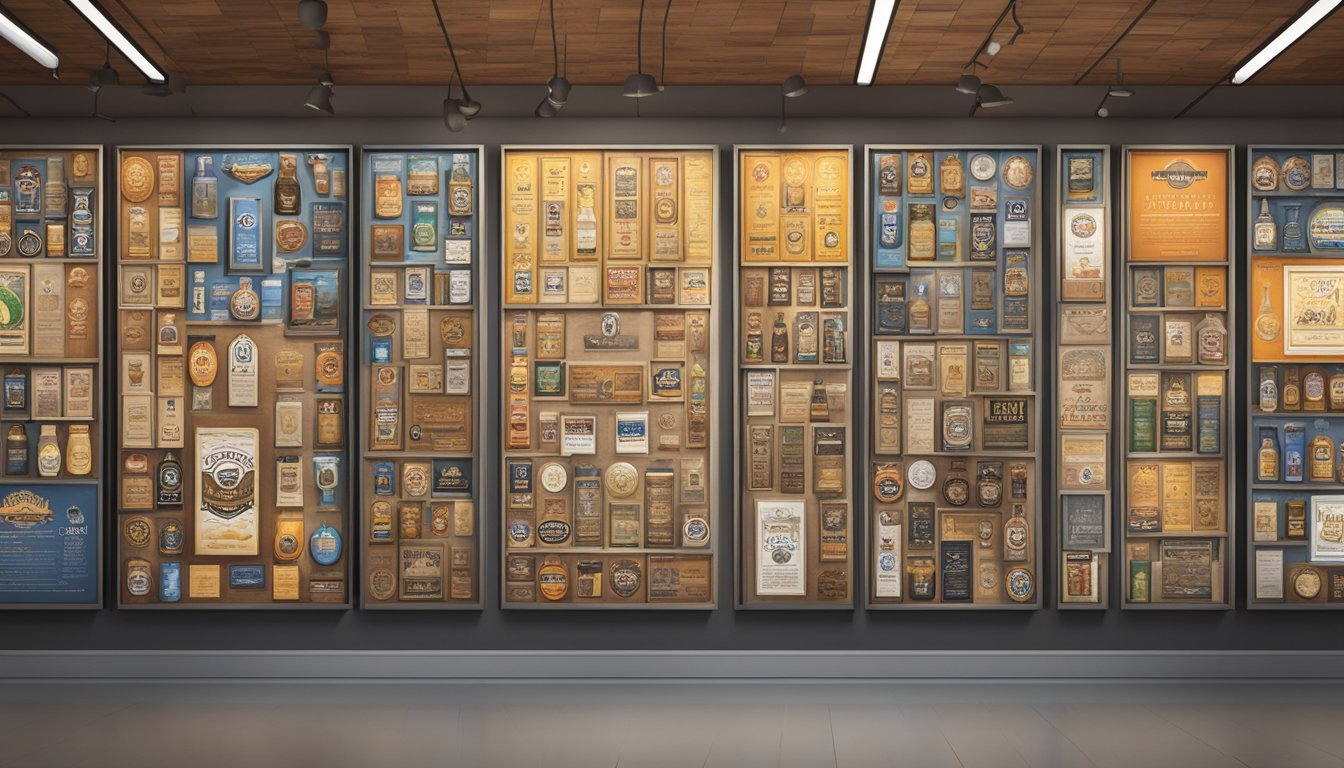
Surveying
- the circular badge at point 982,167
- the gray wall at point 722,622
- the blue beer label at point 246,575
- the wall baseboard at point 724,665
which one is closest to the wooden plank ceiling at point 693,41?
the gray wall at point 722,622

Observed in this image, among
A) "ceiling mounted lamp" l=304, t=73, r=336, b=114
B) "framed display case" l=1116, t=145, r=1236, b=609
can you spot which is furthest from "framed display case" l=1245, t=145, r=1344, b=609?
"ceiling mounted lamp" l=304, t=73, r=336, b=114

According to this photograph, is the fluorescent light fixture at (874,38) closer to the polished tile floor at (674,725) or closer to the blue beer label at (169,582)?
the polished tile floor at (674,725)

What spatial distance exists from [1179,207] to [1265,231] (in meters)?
0.46

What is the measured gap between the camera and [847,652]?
16.1 feet

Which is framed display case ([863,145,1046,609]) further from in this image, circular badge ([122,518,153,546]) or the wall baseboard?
circular badge ([122,518,153,546])

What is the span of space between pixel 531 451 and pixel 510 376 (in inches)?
15.9

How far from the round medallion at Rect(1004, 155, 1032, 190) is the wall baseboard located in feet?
7.98

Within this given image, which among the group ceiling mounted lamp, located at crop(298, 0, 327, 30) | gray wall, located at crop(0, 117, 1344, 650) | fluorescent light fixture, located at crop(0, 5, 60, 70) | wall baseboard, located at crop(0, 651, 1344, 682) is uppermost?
fluorescent light fixture, located at crop(0, 5, 60, 70)

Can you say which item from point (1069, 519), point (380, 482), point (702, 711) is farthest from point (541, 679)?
point (1069, 519)

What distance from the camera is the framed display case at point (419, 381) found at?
4.85 m

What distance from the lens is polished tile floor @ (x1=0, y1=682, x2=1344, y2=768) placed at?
12.8 ft

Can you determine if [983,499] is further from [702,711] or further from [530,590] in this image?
[530,590]

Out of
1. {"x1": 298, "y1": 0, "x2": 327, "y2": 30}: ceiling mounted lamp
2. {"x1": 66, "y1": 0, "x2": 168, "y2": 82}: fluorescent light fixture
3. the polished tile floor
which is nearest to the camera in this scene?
{"x1": 298, "y1": 0, "x2": 327, "y2": 30}: ceiling mounted lamp

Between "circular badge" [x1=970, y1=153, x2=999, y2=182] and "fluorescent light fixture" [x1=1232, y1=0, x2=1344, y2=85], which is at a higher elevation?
"fluorescent light fixture" [x1=1232, y1=0, x2=1344, y2=85]
